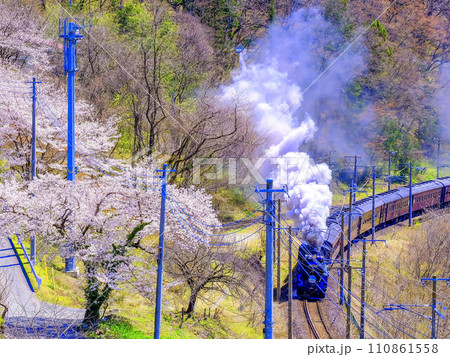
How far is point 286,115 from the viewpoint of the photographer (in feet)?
114

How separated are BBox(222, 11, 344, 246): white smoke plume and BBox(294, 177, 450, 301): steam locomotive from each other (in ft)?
3.36

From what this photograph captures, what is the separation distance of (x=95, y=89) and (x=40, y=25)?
521 centimetres

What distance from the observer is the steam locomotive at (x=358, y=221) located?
18.2 m

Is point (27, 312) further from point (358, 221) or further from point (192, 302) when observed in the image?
point (358, 221)

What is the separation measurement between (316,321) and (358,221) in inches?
362

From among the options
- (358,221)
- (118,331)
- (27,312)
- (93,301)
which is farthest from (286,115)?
(27,312)

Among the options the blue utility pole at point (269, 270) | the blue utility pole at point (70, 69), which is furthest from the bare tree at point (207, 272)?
the blue utility pole at point (269, 270)

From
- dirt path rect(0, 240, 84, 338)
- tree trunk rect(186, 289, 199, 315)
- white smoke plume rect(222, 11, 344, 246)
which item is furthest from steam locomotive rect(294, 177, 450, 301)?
dirt path rect(0, 240, 84, 338)

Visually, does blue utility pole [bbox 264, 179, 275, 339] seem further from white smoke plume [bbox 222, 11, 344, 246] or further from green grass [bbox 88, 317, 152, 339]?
white smoke plume [bbox 222, 11, 344, 246]

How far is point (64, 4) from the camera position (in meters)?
36.4

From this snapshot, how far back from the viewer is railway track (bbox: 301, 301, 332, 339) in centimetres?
1665

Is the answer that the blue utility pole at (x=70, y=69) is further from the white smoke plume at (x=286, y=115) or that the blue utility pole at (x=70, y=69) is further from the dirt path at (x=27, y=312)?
the white smoke plume at (x=286, y=115)

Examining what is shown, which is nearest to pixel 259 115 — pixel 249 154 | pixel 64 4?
pixel 249 154

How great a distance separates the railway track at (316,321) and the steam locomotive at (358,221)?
35cm
